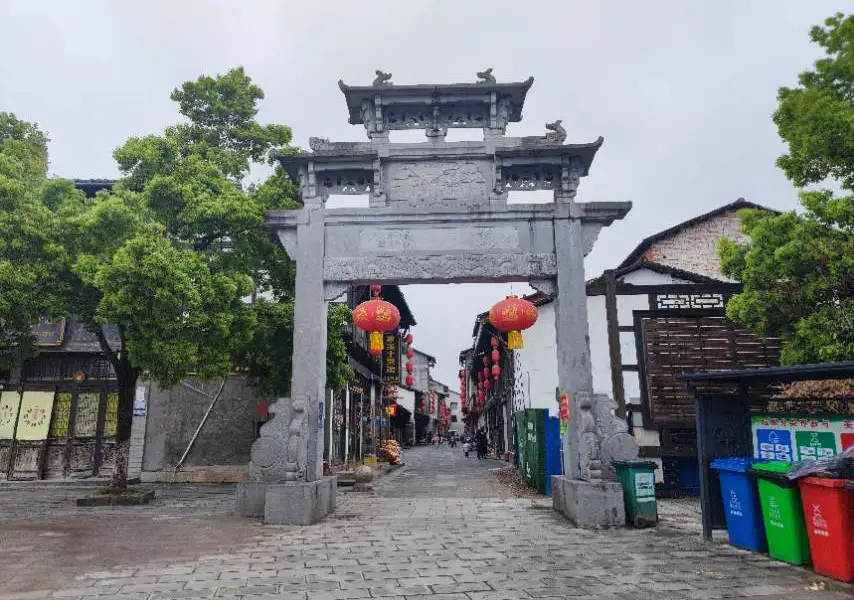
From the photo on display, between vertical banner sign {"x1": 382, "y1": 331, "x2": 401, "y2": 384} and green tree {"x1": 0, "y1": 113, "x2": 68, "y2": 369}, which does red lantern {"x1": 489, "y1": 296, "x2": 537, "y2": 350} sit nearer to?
green tree {"x1": 0, "y1": 113, "x2": 68, "y2": 369}

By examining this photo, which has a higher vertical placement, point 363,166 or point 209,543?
point 363,166

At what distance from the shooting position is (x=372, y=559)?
21.6 feet

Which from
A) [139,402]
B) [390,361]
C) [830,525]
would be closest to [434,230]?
[830,525]

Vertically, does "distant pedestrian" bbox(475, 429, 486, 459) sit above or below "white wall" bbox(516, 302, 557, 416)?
below

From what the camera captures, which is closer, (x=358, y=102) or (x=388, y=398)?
(x=358, y=102)

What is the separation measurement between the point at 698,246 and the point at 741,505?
58.4 ft

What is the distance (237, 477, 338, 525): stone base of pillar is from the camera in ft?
29.1

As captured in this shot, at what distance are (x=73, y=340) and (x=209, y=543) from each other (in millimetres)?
11449

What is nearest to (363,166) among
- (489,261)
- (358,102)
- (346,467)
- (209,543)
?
(358,102)

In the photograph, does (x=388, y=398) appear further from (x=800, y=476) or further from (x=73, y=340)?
(x=800, y=476)

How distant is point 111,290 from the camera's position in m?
9.84

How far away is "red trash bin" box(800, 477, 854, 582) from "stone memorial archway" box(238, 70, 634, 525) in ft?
11.2

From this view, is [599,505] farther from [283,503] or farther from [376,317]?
[376,317]

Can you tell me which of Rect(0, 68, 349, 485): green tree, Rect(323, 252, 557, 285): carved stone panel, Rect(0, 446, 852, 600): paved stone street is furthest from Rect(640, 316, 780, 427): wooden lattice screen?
Rect(0, 68, 349, 485): green tree
